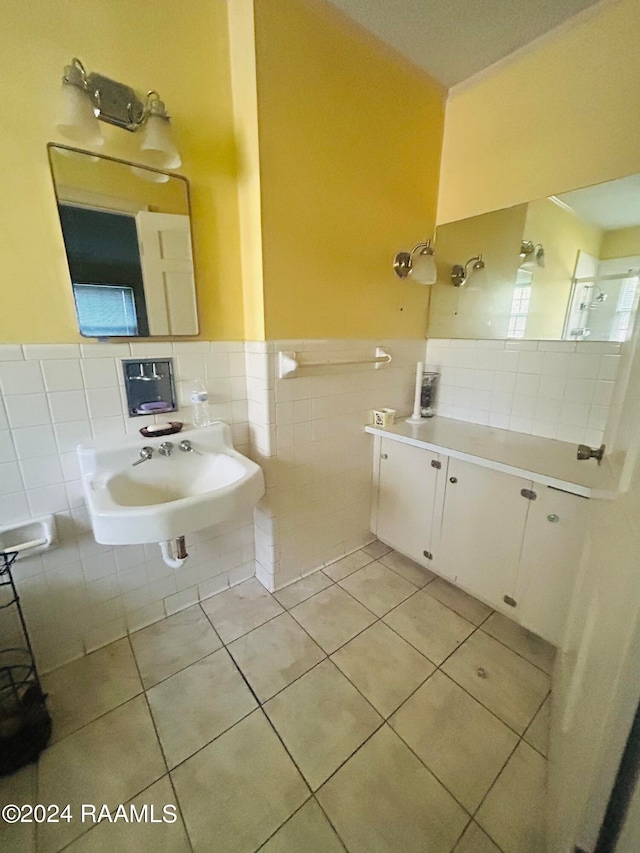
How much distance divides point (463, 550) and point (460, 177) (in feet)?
5.98

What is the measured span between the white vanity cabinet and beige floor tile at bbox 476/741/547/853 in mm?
425

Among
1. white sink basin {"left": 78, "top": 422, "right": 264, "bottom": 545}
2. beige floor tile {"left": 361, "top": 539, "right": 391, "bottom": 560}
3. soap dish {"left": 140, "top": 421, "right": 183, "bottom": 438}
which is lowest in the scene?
beige floor tile {"left": 361, "top": 539, "right": 391, "bottom": 560}

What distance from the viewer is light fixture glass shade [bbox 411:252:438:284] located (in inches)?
63.1

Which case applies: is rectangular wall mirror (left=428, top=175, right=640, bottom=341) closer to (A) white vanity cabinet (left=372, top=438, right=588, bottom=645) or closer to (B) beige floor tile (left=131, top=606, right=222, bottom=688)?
(A) white vanity cabinet (left=372, top=438, right=588, bottom=645)

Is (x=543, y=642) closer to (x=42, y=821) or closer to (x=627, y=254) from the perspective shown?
(x=627, y=254)

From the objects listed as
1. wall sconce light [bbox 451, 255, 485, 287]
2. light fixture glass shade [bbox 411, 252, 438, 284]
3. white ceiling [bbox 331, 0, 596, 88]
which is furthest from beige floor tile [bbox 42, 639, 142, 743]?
white ceiling [bbox 331, 0, 596, 88]

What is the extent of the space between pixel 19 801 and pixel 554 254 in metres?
2.67

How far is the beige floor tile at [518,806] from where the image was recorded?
884 mm

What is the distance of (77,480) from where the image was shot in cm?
121

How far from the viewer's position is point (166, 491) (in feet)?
4.33

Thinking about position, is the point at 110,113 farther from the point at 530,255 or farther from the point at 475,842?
the point at 475,842

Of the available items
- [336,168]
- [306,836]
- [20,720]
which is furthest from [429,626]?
[336,168]

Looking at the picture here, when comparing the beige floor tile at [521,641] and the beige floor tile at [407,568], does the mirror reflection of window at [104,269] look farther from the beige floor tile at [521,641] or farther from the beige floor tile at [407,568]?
the beige floor tile at [521,641]

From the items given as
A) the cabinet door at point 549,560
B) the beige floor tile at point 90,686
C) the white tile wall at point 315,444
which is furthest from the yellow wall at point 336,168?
A: the beige floor tile at point 90,686
